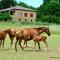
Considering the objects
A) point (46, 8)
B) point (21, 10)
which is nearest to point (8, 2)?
point (21, 10)

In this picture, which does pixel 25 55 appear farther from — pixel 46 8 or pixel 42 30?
pixel 46 8

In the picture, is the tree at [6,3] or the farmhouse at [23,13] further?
the tree at [6,3]

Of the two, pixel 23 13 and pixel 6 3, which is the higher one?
pixel 6 3

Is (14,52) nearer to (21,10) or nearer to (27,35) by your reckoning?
(27,35)

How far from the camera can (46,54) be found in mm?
17812

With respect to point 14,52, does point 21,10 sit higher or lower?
lower

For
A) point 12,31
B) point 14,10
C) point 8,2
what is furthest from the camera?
point 8,2

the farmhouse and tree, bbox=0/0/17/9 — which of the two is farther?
tree, bbox=0/0/17/9

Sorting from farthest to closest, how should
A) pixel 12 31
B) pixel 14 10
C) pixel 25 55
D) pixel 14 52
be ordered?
pixel 14 10 < pixel 12 31 < pixel 14 52 < pixel 25 55

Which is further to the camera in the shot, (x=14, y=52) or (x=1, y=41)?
(x=1, y=41)

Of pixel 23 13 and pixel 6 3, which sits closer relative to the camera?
pixel 23 13

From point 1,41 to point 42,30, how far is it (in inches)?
111

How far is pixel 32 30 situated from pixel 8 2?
103675 mm

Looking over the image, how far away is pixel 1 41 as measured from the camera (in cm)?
2045
